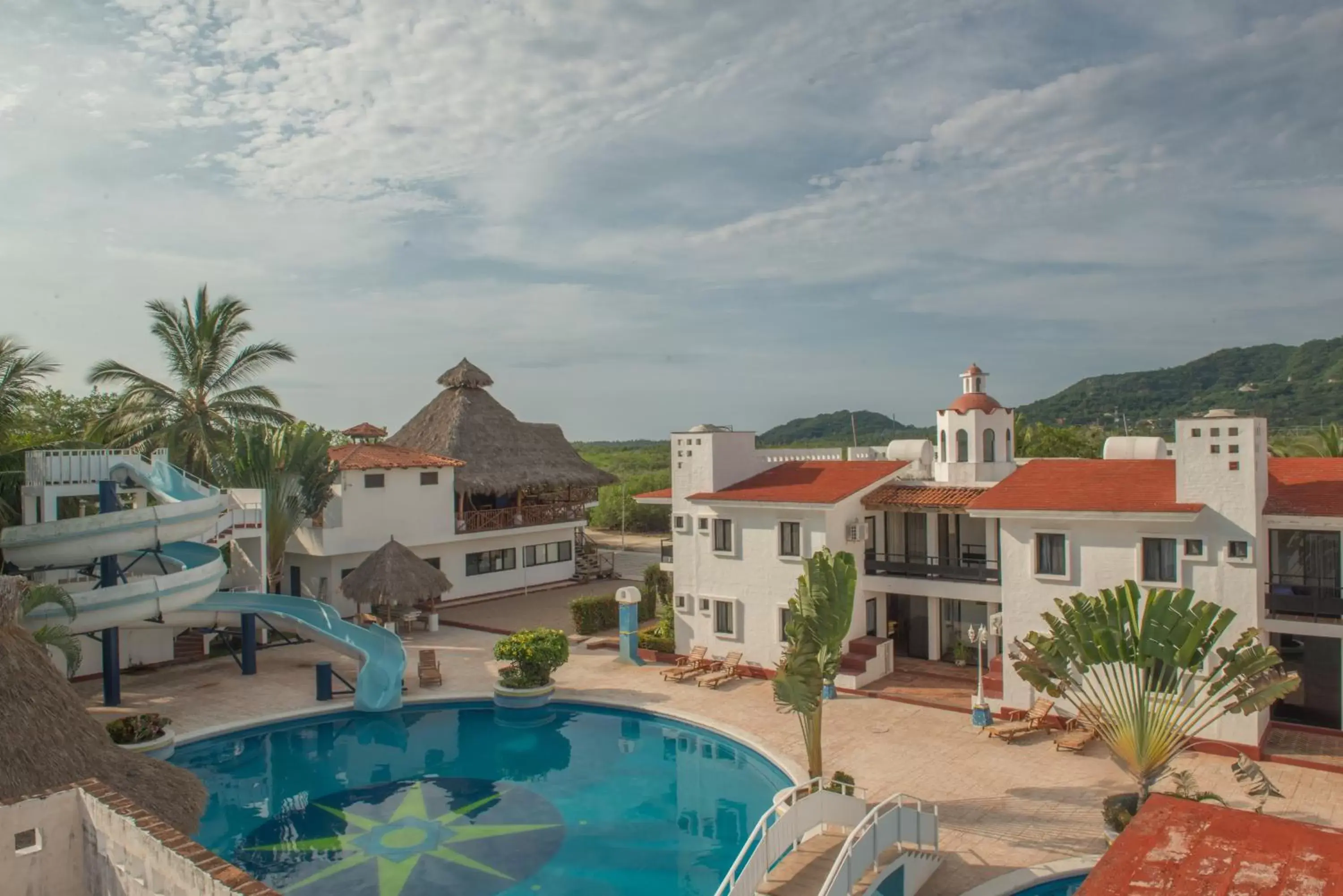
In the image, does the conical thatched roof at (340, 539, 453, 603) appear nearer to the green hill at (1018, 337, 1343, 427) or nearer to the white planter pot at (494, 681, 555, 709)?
the white planter pot at (494, 681, 555, 709)

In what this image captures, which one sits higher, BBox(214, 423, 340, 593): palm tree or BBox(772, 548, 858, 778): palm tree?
BBox(214, 423, 340, 593): palm tree

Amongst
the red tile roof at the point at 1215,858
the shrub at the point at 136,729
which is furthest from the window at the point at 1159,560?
the shrub at the point at 136,729

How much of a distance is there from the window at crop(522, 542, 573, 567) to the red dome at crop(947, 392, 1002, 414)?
767 inches

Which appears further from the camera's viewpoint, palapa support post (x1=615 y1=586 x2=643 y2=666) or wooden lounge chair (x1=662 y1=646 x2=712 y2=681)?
palapa support post (x1=615 y1=586 x2=643 y2=666)

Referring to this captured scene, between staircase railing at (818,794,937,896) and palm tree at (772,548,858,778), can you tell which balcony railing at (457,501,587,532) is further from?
staircase railing at (818,794,937,896)

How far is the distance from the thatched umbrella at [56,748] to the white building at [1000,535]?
14.0 metres

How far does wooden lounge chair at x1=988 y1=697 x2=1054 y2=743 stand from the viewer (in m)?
18.5

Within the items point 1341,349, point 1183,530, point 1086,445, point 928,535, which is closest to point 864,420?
point 1341,349

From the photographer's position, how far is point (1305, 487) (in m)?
18.9

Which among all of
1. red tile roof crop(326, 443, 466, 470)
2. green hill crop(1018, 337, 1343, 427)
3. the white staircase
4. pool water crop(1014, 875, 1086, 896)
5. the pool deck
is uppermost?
green hill crop(1018, 337, 1343, 427)

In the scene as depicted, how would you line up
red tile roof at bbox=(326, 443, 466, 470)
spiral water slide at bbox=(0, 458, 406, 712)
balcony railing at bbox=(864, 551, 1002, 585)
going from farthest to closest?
1. red tile roof at bbox=(326, 443, 466, 470)
2. balcony railing at bbox=(864, 551, 1002, 585)
3. spiral water slide at bbox=(0, 458, 406, 712)

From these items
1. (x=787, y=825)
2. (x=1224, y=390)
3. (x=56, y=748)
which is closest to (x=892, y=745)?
(x=787, y=825)

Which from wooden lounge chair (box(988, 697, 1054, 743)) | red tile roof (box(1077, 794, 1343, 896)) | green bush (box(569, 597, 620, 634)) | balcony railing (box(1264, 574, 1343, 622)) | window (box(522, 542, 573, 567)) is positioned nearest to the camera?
red tile roof (box(1077, 794, 1343, 896))

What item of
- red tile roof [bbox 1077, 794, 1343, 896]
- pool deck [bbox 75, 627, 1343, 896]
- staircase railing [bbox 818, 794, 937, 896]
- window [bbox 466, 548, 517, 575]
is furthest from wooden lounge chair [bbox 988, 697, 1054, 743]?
window [bbox 466, 548, 517, 575]
